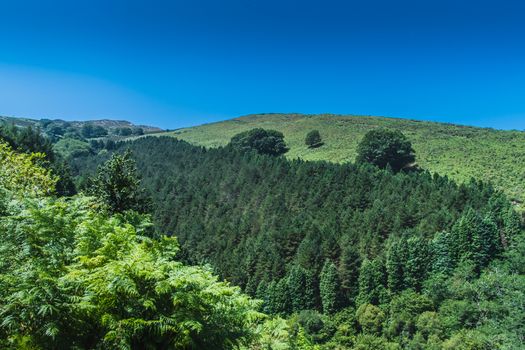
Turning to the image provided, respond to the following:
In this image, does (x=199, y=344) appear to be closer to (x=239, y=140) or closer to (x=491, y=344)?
(x=491, y=344)

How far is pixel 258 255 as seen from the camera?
2581 inches

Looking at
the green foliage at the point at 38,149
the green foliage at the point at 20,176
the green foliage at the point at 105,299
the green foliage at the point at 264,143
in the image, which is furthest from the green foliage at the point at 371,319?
the green foliage at the point at 264,143

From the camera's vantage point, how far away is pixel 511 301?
40906mm

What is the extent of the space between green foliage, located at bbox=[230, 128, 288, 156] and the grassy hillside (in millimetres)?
4513

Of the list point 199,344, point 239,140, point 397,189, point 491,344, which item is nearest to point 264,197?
point 397,189

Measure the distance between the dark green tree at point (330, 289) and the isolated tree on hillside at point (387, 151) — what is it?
49.6 metres

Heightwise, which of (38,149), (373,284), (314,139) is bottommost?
(373,284)

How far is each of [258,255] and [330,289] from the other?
16.6 m

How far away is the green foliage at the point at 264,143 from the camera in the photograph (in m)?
129

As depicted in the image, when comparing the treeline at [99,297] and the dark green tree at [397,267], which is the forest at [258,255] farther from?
the dark green tree at [397,267]

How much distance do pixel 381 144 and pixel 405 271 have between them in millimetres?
52247

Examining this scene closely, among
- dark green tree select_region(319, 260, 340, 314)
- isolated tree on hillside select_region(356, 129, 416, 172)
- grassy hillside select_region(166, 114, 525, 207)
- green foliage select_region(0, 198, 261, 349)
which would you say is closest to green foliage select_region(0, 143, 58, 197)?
green foliage select_region(0, 198, 261, 349)

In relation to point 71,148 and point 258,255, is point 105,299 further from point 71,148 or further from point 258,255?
point 71,148

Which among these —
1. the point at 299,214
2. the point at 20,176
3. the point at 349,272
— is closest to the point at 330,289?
the point at 349,272
